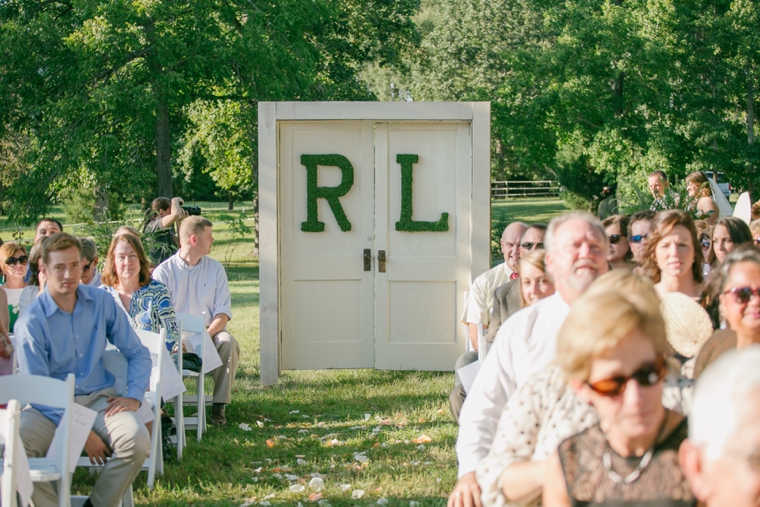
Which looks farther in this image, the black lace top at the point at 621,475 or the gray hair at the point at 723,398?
the black lace top at the point at 621,475

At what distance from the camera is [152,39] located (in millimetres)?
18562

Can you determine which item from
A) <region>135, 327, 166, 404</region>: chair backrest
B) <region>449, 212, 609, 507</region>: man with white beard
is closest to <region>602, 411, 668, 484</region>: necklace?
<region>449, 212, 609, 507</region>: man with white beard

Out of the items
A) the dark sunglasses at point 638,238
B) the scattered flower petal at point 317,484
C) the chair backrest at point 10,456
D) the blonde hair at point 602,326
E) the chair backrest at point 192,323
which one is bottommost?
the scattered flower petal at point 317,484

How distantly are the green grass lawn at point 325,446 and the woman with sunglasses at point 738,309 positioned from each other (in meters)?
2.43

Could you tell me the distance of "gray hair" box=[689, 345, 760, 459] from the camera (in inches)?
61.1

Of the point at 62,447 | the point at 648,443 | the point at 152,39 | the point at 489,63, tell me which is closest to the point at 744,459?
the point at 648,443

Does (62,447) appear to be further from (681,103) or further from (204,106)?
(681,103)

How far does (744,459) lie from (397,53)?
26.9 metres

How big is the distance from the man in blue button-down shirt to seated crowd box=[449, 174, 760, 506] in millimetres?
2369

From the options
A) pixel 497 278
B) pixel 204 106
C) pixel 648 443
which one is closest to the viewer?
pixel 648 443

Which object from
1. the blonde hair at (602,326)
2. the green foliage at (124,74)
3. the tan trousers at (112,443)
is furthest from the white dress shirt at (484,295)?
the green foliage at (124,74)

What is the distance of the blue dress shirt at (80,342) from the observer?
4730 millimetres

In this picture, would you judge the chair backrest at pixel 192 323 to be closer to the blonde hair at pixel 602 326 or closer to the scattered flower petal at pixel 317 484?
the scattered flower petal at pixel 317 484

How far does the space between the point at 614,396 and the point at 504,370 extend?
35.9 inches
